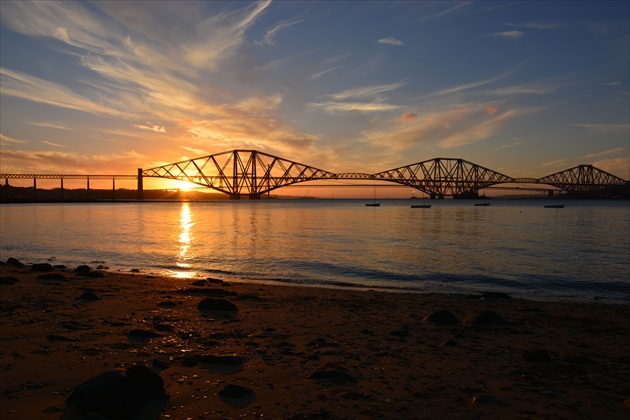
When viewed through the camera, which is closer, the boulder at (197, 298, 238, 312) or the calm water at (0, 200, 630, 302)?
the boulder at (197, 298, 238, 312)

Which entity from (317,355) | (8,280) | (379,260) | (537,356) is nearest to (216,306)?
(317,355)

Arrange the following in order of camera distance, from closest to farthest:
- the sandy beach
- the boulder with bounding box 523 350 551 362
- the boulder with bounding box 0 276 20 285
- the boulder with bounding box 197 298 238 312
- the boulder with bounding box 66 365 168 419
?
the boulder with bounding box 66 365 168 419
the sandy beach
the boulder with bounding box 523 350 551 362
the boulder with bounding box 197 298 238 312
the boulder with bounding box 0 276 20 285

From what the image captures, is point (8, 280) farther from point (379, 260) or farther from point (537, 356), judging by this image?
point (379, 260)

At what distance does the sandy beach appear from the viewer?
483 cm

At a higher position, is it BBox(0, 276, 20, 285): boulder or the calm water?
BBox(0, 276, 20, 285): boulder

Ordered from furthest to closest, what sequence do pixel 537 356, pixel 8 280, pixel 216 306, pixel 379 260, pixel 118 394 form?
pixel 379 260, pixel 8 280, pixel 216 306, pixel 537 356, pixel 118 394

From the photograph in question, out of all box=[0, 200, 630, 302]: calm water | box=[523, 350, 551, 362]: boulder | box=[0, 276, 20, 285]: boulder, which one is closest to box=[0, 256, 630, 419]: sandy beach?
box=[523, 350, 551, 362]: boulder

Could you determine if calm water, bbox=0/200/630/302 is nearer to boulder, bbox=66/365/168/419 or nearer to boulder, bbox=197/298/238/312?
boulder, bbox=197/298/238/312

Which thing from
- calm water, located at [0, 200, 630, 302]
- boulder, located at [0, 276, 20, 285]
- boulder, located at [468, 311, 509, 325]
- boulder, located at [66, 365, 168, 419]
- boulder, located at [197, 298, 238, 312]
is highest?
boulder, located at [66, 365, 168, 419]

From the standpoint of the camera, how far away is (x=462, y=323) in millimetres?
8891

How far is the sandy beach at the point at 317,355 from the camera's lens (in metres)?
4.83

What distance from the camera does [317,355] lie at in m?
6.60

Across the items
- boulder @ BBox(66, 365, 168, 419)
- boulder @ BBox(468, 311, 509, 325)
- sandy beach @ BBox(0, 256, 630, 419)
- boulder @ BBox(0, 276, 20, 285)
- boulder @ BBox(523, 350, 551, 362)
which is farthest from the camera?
boulder @ BBox(0, 276, 20, 285)

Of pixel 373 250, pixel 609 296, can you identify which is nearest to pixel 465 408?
pixel 609 296
